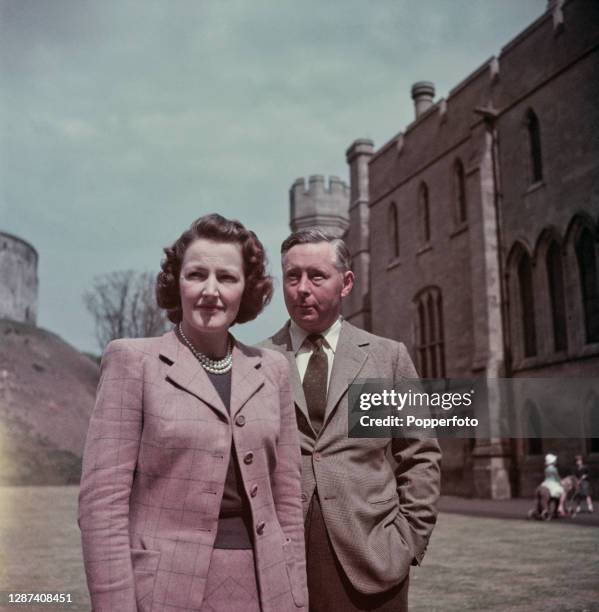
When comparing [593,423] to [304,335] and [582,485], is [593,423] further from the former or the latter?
[304,335]

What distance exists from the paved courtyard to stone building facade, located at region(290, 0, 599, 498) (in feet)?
14.6

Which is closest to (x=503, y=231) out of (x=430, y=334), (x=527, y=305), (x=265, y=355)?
(x=527, y=305)

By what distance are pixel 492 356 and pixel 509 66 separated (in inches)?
253

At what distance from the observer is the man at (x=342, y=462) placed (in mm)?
2381

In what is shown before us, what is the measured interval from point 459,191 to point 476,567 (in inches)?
499

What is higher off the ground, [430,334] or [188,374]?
[430,334]

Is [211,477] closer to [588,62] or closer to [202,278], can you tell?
[202,278]

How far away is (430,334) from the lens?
18.4 metres

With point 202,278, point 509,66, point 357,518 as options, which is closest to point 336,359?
point 357,518

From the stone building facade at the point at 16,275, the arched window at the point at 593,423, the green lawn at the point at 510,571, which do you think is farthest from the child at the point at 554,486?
the stone building facade at the point at 16,275

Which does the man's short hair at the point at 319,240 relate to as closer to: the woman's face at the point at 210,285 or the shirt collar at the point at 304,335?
the shirt collar at the point at 304,335

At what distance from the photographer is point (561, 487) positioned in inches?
414

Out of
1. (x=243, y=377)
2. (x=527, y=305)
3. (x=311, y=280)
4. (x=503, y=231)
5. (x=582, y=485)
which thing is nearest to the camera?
(x=243, y=377)

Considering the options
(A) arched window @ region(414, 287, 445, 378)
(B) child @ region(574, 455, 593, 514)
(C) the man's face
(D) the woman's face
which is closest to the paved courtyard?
(B) child @ region(574, 455, 593, 514)
